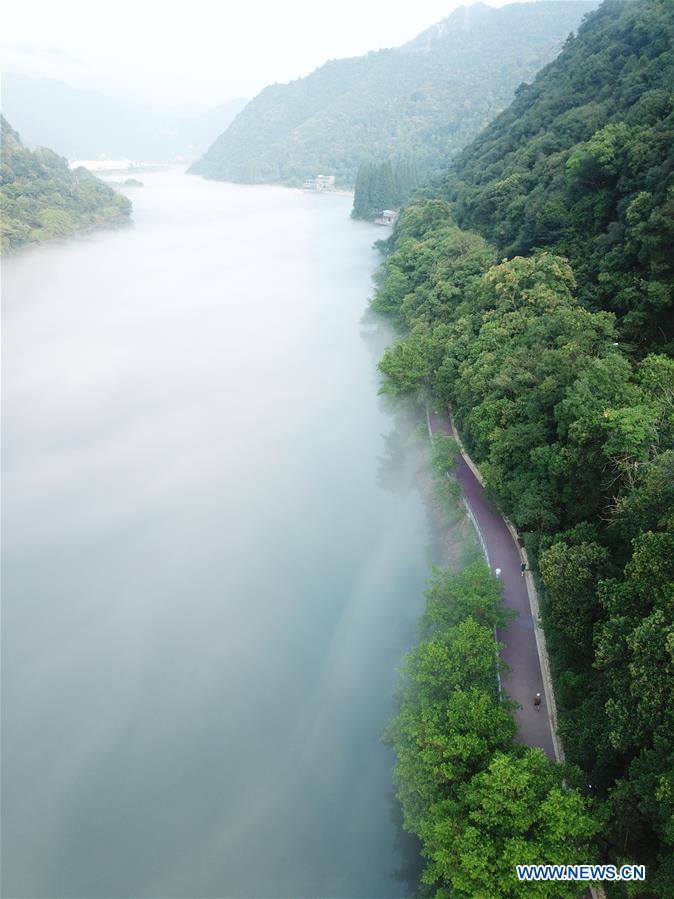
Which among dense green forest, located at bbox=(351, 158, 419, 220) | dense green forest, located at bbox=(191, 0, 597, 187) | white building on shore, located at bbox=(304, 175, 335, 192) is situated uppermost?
dense green forest, located at bbox=(191, 0, 597, 187)

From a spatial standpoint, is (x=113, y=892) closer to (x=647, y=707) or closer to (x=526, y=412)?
(x=647, y=707)

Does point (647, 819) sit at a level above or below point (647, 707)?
below

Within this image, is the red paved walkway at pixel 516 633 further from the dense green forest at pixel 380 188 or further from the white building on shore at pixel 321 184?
the white building on shore at pixel 321 184

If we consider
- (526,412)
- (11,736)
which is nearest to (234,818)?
(11,736)

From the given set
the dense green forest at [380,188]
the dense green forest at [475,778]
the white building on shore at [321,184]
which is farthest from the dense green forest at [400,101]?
the dense green forest at [475,778]

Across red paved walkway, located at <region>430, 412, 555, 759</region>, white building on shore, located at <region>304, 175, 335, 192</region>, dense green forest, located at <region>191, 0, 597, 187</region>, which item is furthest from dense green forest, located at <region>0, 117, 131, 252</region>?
red paved walkway, located at <region>430, 412, 555, 759</region>

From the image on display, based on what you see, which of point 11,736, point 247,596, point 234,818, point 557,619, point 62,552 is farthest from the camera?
point 62,552

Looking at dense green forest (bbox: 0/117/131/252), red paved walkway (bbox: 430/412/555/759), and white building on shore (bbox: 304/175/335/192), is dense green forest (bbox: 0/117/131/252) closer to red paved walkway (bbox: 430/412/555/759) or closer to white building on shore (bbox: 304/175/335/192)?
white building on shore (bbox: 304/175/335/192)

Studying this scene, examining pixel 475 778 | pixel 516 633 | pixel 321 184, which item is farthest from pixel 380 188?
pixel 475 778
